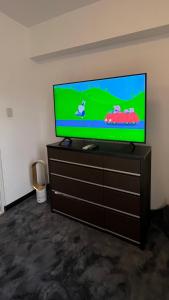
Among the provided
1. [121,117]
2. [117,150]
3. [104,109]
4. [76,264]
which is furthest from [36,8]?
[76,264]

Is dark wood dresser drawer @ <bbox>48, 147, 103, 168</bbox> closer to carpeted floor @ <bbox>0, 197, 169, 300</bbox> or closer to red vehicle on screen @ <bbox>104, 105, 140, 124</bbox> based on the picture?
red vehicle on screen @ <bbox>104, 105, 140, 124</bbox>

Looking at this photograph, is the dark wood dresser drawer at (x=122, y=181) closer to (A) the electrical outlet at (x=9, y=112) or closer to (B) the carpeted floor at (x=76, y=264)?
(B) the carpeted floor at (x=76, y=264)

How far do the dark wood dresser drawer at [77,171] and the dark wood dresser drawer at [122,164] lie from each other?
0.13 meters

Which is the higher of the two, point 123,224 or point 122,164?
point 122,164

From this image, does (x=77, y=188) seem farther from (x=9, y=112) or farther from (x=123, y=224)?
(x=9, y=112)

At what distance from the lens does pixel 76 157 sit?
6.95 ft

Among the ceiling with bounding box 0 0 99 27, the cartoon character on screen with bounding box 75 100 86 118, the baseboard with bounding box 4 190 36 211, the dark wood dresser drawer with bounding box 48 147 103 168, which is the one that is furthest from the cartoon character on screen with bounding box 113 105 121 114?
the baseboard with bounding box 4 190 36 211

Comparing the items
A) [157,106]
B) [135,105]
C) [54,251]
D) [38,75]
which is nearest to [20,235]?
[54,251]

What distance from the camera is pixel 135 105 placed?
184 centimetres

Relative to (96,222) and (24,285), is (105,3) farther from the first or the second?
(24,285)

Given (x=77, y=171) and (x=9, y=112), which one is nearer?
(x=77, y=171)

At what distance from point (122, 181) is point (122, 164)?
0.56 feet

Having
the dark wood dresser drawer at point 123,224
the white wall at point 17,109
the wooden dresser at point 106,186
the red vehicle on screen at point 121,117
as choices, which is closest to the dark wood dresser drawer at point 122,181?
the wooden dresser at point 106,186

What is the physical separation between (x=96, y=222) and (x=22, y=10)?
2.66m
